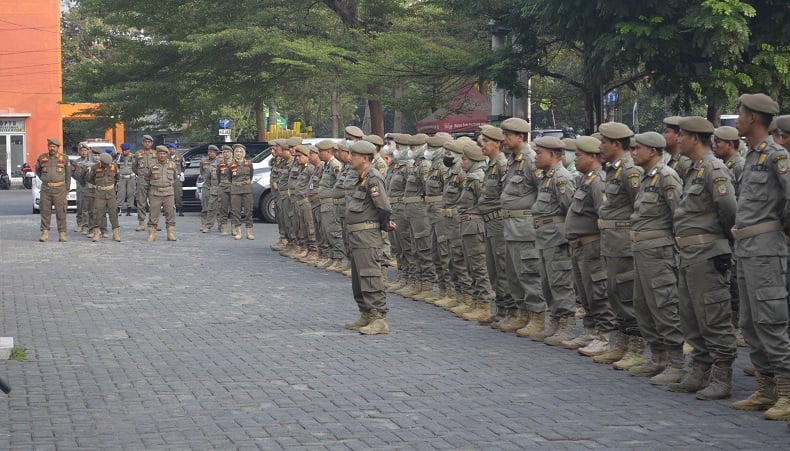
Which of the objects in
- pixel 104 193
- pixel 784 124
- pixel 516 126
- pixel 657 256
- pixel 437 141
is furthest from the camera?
pixel 104 193

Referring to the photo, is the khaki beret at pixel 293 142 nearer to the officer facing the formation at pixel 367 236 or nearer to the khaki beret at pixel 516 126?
the officer facing the formation at pixel 367 236

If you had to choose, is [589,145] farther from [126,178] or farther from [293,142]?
[126,178]

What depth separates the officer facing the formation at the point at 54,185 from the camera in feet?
77.2

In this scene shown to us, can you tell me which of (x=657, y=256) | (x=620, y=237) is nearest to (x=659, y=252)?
(x=657, y=256)

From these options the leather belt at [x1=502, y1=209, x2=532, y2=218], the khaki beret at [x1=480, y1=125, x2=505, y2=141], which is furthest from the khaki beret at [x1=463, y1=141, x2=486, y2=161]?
the leather belt at [x1=502, y1=209, x2=532, y2=218]

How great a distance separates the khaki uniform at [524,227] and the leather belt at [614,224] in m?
1.55

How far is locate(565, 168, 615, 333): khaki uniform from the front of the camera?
10.5 meters

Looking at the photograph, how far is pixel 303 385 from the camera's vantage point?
9.27m

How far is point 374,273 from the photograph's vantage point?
39.8 feet

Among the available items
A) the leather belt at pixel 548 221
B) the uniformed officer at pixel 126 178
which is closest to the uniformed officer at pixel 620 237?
the leather belt at pixel 548 221

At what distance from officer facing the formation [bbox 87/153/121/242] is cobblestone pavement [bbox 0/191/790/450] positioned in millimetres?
8154

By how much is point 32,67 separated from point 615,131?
53.2m

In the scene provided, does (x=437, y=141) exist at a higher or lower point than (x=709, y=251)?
higher

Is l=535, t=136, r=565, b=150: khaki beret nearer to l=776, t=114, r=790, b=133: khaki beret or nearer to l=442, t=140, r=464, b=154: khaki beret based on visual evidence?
l=442, t=140, r=464, b=154: khaki beret
